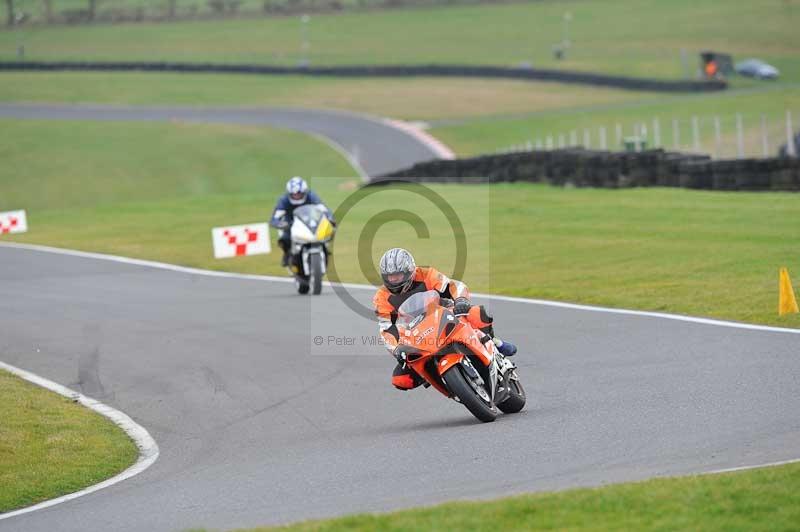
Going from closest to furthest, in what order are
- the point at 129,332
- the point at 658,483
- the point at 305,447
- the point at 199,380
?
the point at 658,483, the point at 305,447, the point at 199,380, the point at 129,332

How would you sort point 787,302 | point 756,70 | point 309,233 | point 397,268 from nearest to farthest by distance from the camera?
point 397,268, point 787,302, point 309,233, point 756,70

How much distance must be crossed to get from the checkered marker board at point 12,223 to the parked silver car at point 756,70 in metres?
→ 40.0

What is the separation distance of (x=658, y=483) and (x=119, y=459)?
196 inches

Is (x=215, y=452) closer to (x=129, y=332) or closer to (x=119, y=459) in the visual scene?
(x=119, y=459)

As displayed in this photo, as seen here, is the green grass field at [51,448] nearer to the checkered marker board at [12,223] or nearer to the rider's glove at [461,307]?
the rider's glove at [461,307]

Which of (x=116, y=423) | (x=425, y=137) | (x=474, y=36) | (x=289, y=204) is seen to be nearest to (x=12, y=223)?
(x=289, y=204)

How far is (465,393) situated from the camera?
1063 centimetres

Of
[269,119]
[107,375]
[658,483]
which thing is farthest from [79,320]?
[269,119]

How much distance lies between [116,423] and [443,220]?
19.9 meters

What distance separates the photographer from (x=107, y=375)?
1520 cm

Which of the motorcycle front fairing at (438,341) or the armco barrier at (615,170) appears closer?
the motorcycle front fairing at (438,341)

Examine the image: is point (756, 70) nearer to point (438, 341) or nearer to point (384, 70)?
point (384, 70)

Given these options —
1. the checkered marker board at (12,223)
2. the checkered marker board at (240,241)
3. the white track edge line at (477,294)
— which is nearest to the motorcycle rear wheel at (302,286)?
the white track edge line at (477,294)

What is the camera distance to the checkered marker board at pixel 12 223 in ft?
124
